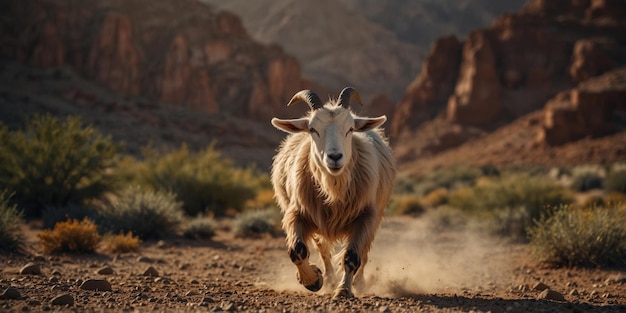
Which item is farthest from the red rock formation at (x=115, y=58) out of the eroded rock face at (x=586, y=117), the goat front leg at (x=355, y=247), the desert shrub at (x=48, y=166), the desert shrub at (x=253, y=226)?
the goat front leg at (x=355, y=247)

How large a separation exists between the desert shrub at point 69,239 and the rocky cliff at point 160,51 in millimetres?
79789

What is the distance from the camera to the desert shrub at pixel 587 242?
8727mm

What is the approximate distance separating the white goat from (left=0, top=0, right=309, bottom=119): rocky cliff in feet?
274

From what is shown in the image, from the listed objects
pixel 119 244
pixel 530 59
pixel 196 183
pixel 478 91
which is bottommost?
pixel 196 183

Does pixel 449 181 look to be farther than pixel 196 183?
Yes

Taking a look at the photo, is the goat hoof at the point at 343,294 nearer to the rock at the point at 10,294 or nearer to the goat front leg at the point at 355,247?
the goat front leg at the point at 355,247

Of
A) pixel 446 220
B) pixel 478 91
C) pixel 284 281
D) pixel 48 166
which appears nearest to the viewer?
pixel 284 281

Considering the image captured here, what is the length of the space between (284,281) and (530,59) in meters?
73.7

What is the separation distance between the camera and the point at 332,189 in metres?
6.50

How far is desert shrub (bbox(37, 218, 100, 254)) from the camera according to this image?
9453 mm

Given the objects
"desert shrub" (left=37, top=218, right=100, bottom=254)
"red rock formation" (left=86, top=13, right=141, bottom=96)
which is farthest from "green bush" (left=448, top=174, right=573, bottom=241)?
"red rock formation" (left=86, top=13, right=141, bottom=96)

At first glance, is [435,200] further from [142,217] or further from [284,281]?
[284,281]

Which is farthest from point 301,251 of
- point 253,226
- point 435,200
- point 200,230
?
→ point 435,200

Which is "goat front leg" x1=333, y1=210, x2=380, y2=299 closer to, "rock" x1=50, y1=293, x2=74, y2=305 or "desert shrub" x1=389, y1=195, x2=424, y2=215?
"rock" x1=50, y1=293, x2=74, y2=305
